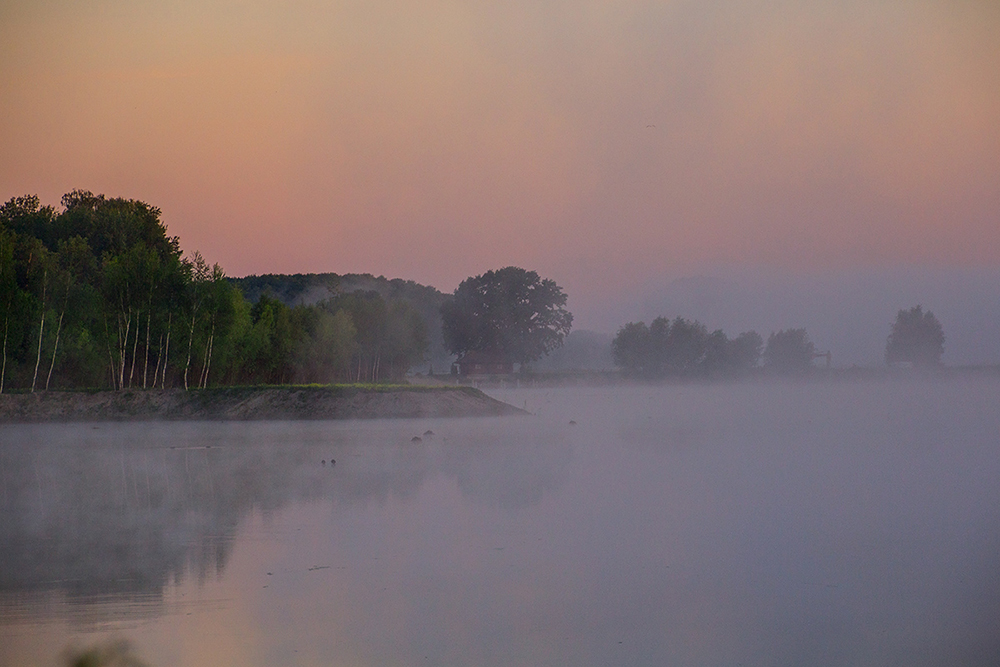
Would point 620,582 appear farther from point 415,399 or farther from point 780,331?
point 780,331

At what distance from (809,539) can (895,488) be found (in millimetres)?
7895

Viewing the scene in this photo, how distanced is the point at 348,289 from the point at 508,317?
2962 centimetres

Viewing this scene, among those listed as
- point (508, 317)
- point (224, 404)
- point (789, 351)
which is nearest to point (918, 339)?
point (789, 351)

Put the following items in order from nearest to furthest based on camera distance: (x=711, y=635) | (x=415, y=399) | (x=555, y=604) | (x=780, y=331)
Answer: (x=711, y=635), (x=555, y=604), (x=415, y=399), (x=780, y=331)

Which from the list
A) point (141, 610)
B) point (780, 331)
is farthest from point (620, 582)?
point (780, 331)

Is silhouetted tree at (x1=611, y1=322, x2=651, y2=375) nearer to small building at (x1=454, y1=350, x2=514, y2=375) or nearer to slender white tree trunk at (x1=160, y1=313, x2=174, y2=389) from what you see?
small building at (x1=454, y1=350, x2=514, y2=375)

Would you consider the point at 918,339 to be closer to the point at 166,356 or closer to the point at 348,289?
the point at 348,289

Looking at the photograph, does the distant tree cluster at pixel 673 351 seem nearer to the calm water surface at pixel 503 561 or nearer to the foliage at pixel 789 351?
the foliage at pixel 789 351

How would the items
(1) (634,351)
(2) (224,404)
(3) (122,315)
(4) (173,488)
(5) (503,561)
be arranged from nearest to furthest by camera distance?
(5) (503,561), (4) (173,488), (2) (224,404), (3) (122,315), (1) (634,351)

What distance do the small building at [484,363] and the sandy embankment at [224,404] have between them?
77393 millimetres

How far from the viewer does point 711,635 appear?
31.0ft

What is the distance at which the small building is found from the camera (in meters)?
134

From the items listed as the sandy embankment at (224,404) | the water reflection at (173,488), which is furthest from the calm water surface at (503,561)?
the sandy embankment at (224,404)

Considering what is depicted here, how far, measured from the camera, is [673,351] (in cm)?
16312
